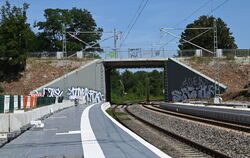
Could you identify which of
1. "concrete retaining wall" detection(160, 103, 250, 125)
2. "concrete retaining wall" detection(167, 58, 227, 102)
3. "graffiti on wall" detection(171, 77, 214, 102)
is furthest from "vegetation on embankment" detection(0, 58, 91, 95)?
"concrete retaining wall" detection(160, 103, 250, 125)

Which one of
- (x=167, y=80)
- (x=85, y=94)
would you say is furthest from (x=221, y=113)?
(x=167, y=80)

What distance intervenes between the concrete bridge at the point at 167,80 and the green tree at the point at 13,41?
24.8ft

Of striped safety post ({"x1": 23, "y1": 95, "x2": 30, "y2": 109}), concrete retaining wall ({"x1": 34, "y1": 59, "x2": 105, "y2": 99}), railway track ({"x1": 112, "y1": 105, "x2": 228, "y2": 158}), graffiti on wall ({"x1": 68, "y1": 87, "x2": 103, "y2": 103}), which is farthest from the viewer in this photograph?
graffiti on wall ({"x1": 68, "y1": 87, "x2": 103, "y2": 103})

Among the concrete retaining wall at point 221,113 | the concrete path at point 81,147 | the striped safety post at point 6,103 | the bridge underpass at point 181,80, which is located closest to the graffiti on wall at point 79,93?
the bridge underpass at point 181,80

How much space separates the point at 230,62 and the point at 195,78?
308 inches

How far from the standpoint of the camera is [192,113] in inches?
1491

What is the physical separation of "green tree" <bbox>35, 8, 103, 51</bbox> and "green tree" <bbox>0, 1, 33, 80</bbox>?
87.4 ft

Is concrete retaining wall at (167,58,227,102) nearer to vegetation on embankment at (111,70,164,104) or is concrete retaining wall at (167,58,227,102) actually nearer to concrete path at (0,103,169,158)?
concrete path at (0,103,169,158)

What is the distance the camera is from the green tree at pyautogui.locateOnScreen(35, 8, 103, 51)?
95.3m

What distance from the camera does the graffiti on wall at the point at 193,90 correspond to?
5988 centimetres

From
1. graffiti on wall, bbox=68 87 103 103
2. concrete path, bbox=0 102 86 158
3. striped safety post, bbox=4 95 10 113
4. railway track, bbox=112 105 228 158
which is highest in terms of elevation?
graffiti on wall, bbox=68 87 103 103

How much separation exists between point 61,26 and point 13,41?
30.1m

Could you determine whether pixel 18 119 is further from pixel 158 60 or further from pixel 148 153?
pixel 158 60

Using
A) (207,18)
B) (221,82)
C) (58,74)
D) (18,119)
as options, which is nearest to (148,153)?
(18,119)
